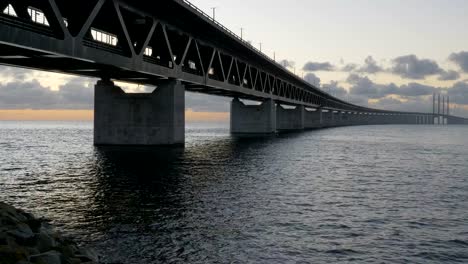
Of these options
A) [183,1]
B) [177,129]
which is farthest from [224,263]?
[177,129]

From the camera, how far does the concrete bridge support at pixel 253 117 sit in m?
94.9

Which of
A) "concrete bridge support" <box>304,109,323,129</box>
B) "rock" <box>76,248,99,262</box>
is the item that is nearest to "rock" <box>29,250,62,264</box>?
"rock" <box>76,248,99,262</box>

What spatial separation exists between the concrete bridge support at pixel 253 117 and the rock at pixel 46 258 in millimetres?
85115

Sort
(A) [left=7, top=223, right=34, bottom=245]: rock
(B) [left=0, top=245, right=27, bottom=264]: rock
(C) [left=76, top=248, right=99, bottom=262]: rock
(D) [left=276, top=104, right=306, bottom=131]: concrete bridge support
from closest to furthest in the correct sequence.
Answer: (B) [left=0, top=245, right=27, bottom=264]: rock < (A) [left=7, top=223, right=34, bottom=245]: rock < (C) [left=76, top=248, right=99, bottom=262]: rock < (D) [left=276, top=104, right=306, bottom=131]: concrete bridge support

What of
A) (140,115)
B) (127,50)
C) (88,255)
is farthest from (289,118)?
(88,255)

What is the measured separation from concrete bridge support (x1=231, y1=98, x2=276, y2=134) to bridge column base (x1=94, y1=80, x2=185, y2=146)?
1848 inches

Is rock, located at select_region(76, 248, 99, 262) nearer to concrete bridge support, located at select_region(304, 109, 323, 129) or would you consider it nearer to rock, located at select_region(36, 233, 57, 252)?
rock, located at select_region(36, 233, 57, 252)

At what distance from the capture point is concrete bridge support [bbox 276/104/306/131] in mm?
127938

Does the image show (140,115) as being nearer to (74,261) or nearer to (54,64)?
(54,64)

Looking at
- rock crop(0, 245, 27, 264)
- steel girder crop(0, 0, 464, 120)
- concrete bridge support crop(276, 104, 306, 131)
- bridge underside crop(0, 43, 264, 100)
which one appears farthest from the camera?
concrete bridge support crop(276, 104, 306, 131)

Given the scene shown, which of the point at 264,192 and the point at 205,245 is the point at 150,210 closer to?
Result: the point at 205,245

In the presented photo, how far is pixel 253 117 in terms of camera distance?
96.4m

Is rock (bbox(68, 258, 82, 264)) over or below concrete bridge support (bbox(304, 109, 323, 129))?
below

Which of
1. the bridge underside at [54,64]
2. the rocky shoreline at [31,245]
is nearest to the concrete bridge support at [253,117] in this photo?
the bridge underside at [54,64]
